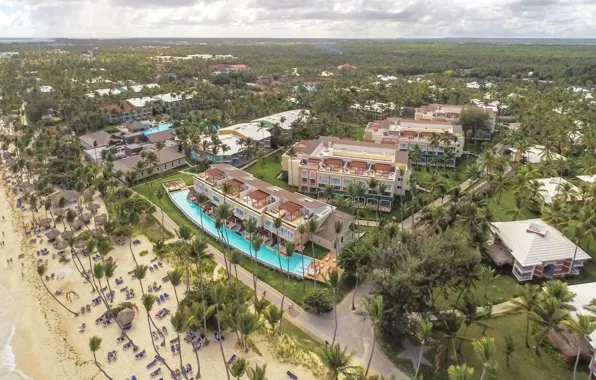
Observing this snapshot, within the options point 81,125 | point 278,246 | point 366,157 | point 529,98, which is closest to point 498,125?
point 529,98

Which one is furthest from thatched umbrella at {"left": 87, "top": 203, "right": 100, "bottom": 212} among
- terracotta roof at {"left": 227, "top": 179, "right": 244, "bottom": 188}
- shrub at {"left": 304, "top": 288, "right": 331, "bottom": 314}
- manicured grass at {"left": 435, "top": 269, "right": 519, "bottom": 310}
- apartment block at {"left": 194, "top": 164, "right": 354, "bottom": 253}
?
manicured grass at {"left": 435, "top": 269, "right": 519, "bottom": 310}

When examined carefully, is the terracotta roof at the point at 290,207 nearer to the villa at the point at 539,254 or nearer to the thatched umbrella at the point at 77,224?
the villa at the point at 539,254

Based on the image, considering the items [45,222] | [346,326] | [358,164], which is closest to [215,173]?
[358,164]

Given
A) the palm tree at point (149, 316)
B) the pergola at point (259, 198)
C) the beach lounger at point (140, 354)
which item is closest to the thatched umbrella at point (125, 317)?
the palm tree at point (149, 316)

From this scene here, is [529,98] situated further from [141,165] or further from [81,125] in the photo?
[81,125]

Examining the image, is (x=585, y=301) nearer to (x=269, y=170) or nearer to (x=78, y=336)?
(x=78, y=336)
